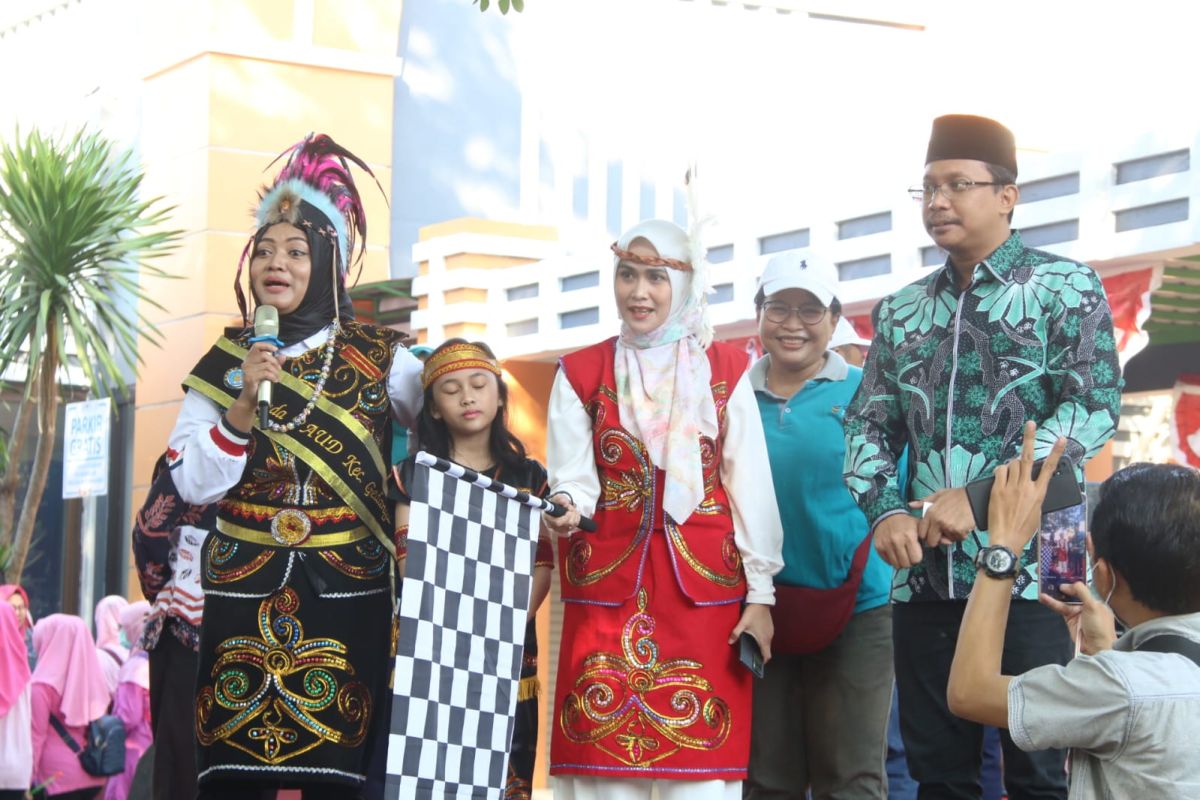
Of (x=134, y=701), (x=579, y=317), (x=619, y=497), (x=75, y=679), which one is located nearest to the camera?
(x=619, y=497)

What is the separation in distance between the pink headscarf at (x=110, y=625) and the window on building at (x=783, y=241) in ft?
15.6

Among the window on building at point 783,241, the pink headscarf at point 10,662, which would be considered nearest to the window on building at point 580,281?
the window on building at point 783,241

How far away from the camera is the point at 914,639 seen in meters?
4.30

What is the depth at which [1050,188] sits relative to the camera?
845 centimetres

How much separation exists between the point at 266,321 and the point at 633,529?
1.14m

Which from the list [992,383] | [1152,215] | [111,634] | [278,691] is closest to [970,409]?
[992,383]

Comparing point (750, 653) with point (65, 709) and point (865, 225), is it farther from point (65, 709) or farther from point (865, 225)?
point (65, 709)

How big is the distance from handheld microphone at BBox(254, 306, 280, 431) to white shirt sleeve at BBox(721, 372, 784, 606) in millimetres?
1291

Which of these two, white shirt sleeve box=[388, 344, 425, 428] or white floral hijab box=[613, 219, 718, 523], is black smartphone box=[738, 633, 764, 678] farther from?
white shirt sleeve box=[388, 344, 425, 428]

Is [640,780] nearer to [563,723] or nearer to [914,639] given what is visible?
[563,723]

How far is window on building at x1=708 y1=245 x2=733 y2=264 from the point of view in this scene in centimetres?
1051

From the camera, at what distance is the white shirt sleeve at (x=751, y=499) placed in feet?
16.0

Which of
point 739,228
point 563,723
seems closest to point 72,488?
point 739,228

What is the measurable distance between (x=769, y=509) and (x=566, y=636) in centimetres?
67
